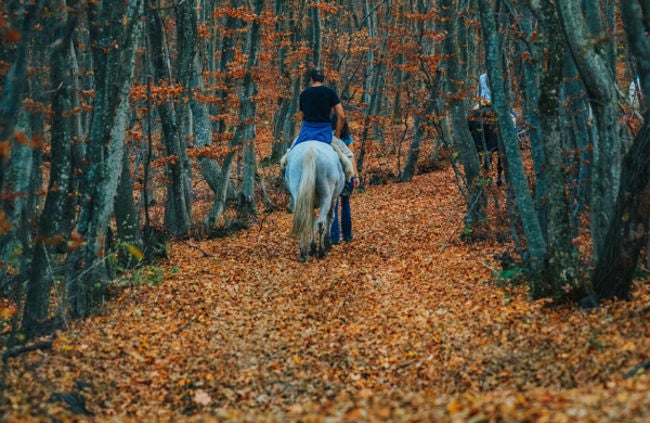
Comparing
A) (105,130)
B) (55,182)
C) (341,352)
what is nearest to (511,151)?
(341,352)

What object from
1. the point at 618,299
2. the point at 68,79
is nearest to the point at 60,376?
the point at 68,79

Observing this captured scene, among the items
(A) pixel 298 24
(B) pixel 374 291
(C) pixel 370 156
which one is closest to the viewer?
(B) pixel 374 291

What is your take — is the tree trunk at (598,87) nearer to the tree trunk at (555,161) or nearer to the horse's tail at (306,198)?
the tree trunk at (555,161)

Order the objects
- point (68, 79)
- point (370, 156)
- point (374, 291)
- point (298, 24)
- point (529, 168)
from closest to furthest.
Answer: point (68, 79) < point (374, 291) < point (529, 168) < point (298, 24) < point (370, 156)

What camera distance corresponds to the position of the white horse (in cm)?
1062

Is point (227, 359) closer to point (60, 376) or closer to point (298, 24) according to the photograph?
point (60, 376)

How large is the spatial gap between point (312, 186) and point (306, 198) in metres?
0.20

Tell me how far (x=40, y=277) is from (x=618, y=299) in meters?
5.87

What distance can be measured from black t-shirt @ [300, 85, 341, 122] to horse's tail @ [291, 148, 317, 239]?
854mm

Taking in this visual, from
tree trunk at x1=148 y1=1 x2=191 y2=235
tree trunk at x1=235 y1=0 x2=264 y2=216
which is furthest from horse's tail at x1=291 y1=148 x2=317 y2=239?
tree trunk at x1=235 y1=0 x2=264 y2=216

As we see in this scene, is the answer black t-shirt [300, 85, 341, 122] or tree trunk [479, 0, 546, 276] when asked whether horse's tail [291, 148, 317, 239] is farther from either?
tree trunk [479, 0, 546, 276]

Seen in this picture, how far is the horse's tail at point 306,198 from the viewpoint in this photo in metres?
10.6

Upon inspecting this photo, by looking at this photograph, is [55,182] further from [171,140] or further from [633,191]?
[633,191]

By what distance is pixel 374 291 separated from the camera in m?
9.43
